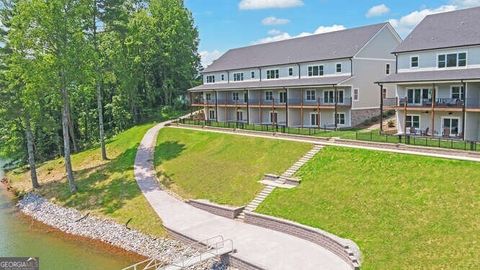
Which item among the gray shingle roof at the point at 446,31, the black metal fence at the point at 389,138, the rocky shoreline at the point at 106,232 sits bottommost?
the rocky shoreline at the point at 106,232

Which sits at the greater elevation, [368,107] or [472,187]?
[368,107]

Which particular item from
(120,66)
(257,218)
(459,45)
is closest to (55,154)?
(120,66)

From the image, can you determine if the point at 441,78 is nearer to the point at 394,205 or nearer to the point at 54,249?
the point at 394,205

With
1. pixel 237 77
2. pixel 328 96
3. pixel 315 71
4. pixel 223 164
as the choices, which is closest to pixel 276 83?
pixel 315 71

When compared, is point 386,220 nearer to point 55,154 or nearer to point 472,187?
point 472,187

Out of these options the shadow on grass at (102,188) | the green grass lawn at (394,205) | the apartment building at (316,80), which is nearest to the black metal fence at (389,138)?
the green grass lawn at (394,205)

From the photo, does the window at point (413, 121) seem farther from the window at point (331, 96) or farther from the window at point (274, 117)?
the window at point (274, 117)
